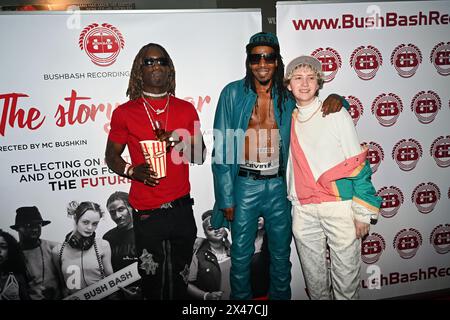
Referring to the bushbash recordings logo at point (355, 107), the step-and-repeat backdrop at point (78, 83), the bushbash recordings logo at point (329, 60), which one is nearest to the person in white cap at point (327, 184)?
the bushbash recordings logo at point (329, 60)

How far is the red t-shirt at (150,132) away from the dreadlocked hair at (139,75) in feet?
0.19

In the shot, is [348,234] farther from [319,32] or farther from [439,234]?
[319,32]

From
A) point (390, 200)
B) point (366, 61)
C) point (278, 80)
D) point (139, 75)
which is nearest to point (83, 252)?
point (139, 75)

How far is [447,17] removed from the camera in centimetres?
273

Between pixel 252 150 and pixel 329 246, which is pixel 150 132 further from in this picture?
pixel 329 246

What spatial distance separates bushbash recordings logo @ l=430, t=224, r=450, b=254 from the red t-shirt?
218 centimetres

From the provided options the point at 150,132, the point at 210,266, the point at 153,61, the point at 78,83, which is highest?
the point at 153,61

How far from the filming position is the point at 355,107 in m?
2.73

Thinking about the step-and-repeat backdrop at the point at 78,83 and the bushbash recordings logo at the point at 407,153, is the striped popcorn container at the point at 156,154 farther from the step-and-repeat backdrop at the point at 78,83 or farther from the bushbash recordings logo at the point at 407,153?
the bushbash recordings logo at the point at 407,153

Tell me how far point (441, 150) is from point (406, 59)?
2.67 feet

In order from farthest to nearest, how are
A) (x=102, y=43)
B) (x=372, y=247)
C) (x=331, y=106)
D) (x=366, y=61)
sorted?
(x=372, y=247)
(x=366, y=61)
(x=102, y=43)
(x=331, y=106)

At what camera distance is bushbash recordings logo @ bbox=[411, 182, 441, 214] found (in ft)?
9.57

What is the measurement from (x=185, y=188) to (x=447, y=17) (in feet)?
7.94

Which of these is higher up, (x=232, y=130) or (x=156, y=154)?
(x=232, y=130)
